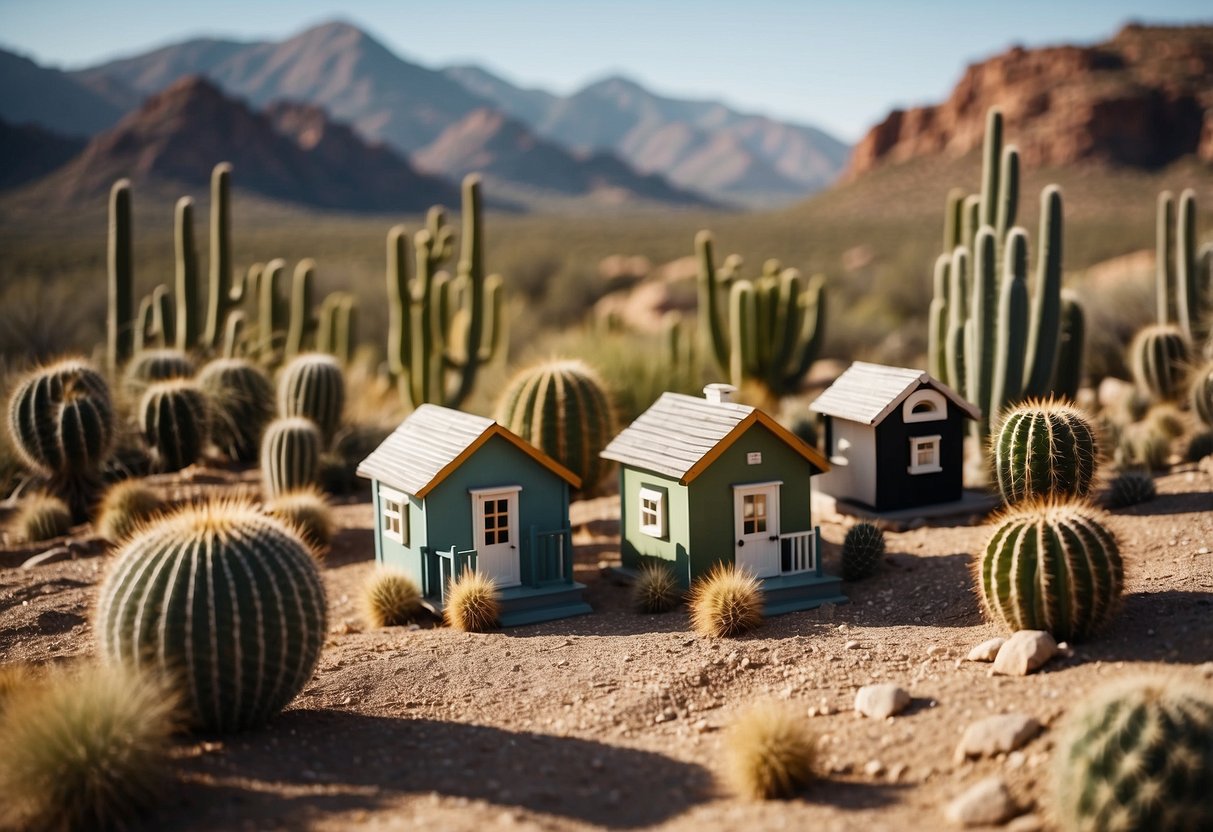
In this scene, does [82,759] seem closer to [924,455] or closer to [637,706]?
[637,706]

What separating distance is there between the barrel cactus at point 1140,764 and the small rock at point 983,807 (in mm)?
251

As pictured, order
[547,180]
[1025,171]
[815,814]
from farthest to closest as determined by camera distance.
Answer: [547,180], [1025,171], [815,814]

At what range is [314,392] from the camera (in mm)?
15234

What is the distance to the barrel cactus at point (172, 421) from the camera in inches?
569

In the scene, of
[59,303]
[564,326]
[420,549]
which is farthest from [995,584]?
[564,326]

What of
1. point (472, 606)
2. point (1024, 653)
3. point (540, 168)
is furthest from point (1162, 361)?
point (540, 168)

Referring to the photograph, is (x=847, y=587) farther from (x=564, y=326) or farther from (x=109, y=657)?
(x=564, y=326)

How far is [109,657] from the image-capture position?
681 cm

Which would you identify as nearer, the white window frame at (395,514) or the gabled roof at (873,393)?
the white window frame at (395,514)

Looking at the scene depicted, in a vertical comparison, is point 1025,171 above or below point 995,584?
above

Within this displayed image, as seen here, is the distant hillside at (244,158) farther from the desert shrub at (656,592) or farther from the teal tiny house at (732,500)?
the desert shrub at (656,592)

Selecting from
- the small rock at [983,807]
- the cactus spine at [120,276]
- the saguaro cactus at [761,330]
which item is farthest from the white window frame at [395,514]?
the cactus spine at [120,276]

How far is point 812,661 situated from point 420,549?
350 centimetres

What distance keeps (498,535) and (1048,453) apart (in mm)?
4696
